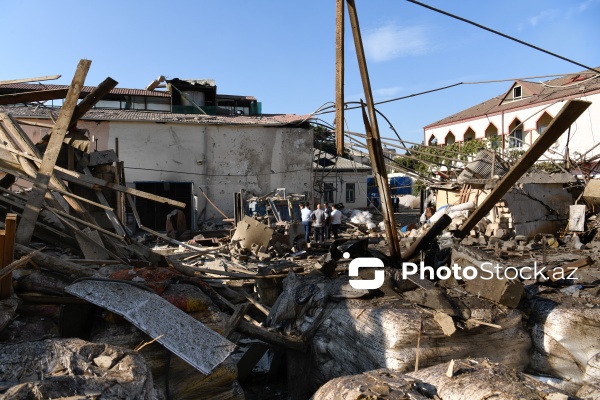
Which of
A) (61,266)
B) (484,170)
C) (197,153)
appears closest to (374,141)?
(61,266)

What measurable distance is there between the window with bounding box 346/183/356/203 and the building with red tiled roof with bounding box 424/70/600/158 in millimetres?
5653

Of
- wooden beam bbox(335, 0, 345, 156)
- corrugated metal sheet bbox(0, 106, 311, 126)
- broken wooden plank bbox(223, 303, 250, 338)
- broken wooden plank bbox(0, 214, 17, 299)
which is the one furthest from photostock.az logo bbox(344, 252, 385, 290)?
corrugated metal sheet bbox(0, 106, 311, 126)

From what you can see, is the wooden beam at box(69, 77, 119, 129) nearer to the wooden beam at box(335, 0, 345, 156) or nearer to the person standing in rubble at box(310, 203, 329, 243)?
the wooden beam at box(335, 0, 345, 156)

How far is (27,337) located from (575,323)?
3.97 meters

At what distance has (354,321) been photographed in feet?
12.9

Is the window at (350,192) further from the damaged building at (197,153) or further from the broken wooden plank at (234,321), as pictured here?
the broken wooden plank at (234,321)

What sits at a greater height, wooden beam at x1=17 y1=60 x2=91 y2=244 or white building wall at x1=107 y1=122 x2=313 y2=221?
white building wall at x1=107 y1=122 x2=313 y2=221

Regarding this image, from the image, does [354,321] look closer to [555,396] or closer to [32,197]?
[555,396]

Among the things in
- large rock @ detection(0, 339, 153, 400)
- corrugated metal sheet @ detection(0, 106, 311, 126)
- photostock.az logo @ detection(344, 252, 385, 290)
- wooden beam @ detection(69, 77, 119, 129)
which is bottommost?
large rock @ detection(0, 339, 153, 400)

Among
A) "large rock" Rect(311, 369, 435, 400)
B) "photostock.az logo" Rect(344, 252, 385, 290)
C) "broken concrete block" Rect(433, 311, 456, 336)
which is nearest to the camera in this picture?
"large rock" Rect(311, 369, 435, 400)

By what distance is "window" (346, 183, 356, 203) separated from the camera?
27188 millimetres

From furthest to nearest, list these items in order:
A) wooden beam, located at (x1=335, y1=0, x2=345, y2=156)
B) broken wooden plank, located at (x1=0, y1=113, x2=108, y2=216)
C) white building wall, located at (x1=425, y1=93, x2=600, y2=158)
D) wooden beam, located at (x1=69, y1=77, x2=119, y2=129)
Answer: white building wall, located at (x1=425, y1=93, x2=600, y2=158), wooden beam, located at (x1=69, y1=77, x2=119, y2=129), broken wooden plank, located at (x1=0, y1=113, x2=108, y2=216), wooden beam, located at (x1=335, y1=0, x2=345, y2=156)

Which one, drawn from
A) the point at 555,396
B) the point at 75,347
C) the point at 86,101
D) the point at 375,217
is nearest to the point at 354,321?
the point at 555,396

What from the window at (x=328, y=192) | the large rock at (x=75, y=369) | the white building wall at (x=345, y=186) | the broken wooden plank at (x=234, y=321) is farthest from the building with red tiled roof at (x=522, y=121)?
the large rock at (x=75, y=369)
